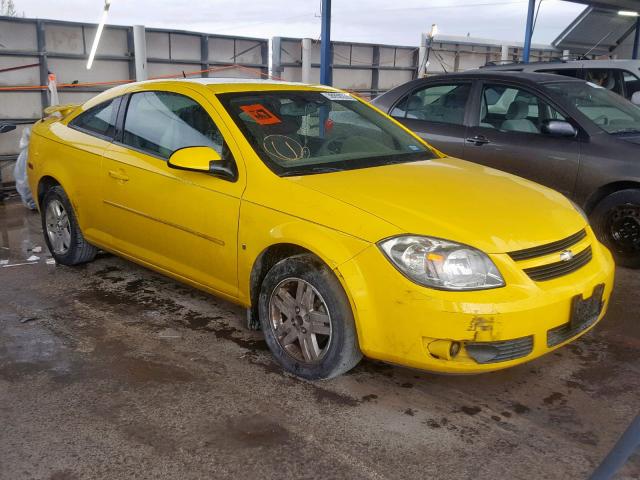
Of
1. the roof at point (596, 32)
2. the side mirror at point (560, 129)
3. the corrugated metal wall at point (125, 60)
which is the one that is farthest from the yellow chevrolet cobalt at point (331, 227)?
the roof at point (596, 32)

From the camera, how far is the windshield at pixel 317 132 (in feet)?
11.8

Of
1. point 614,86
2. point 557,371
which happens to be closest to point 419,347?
point 557,371

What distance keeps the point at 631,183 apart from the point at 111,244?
396 cm

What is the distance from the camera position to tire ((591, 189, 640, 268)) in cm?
508

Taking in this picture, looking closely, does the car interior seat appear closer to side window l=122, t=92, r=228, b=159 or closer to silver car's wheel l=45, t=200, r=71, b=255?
side window l=122, t=92, r=228, b=159

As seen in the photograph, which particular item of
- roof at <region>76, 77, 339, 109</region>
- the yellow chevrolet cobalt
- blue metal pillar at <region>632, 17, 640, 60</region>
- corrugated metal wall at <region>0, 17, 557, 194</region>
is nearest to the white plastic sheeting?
corrugated metal wall at <region>0, 17, 557, 194</region>

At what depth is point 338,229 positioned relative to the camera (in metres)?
3.02

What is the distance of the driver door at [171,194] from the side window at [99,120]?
0.17 metres

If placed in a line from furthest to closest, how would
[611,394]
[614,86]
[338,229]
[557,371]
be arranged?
[614,86] → [557,371] → [611,394] → [338,229]

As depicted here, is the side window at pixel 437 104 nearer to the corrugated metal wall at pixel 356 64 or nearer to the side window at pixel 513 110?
the side window at pixel 513 110

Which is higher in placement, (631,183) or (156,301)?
(631,183)

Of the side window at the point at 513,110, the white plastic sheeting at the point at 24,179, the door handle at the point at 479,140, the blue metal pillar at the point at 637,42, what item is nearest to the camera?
the side window at the point at 513,110

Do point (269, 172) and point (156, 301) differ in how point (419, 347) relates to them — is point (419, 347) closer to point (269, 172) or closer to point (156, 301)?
point (269, 172)

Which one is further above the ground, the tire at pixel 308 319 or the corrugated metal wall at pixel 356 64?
the corrugated metal wall at pixel 356 64
